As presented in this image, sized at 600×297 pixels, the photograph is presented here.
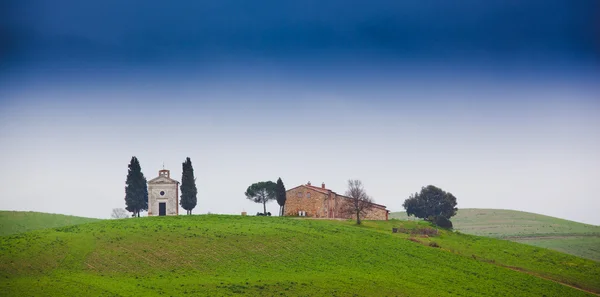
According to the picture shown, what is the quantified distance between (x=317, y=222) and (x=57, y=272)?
43.5 m

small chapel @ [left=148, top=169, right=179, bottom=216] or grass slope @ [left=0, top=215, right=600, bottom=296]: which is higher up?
small chapel @ [left=148, top=169, right=179, bottom=216]

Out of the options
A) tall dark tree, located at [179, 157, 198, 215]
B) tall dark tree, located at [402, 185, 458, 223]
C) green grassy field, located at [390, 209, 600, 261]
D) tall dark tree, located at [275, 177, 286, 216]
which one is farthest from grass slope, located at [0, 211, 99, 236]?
green grassy field, located at [390, 209, 600, 261]

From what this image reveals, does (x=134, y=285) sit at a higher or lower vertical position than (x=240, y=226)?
lower

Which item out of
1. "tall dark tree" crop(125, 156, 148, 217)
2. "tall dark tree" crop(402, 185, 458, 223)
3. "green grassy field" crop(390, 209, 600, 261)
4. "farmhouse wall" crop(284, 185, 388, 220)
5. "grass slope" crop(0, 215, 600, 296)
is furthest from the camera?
"tall dark tree" crop(402, 185, 458, 223)

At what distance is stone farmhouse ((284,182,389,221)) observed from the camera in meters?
112

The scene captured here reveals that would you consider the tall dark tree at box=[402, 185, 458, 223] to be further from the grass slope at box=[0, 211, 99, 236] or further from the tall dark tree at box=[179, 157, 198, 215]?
the grass slope at box=[0, 211, 99, 236]

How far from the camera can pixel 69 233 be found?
76375 millimetres

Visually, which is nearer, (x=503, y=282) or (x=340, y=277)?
(x=340, y=277)

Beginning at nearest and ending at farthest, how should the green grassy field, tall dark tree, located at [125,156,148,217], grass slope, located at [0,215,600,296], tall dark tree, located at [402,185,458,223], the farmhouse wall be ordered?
grass slope, located at [0,215,600,296] < tall dark tree, located at [125,156,148,217] < the farmhouse wall < the green grassy field < tall dark tree, located at [402,185,458,223]

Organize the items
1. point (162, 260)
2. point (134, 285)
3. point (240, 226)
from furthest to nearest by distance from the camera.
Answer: point (240, 226) < point (162, 260) < point (134, 285)

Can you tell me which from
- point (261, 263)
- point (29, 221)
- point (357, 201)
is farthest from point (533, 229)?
point (29, 221)

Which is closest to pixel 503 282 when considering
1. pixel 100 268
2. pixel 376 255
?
pixel 376 255

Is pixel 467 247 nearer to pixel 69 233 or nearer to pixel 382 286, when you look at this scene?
pixel 382 286

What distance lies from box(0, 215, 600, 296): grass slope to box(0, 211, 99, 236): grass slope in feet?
81.0
